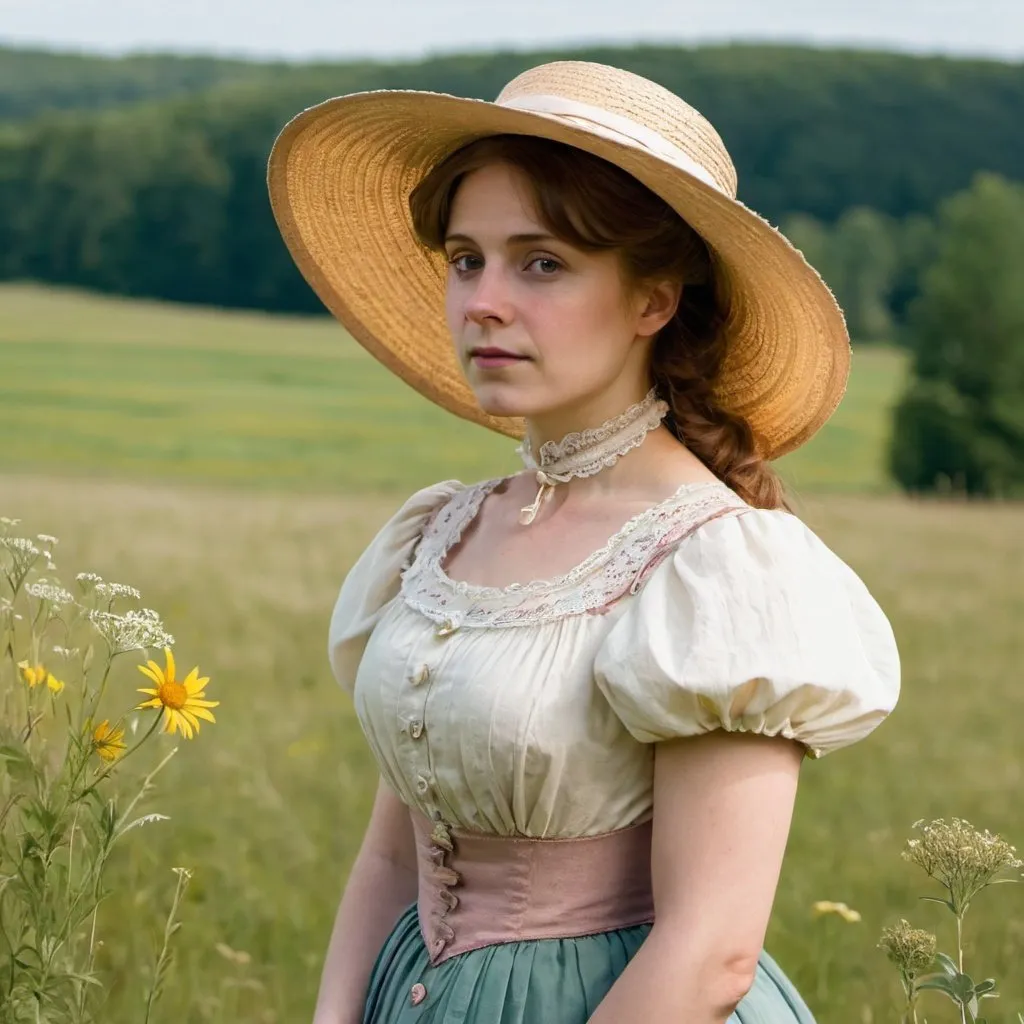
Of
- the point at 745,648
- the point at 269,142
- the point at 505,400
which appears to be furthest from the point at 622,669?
the point at 269,142

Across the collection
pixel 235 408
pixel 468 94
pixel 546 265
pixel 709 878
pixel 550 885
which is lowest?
pixel 235 408

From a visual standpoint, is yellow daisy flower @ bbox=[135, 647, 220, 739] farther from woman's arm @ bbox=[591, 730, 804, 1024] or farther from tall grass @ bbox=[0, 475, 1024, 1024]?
tall grass @ bbox=[0, 475, 1024, 1024]

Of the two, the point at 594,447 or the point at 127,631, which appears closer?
the point at 127,631

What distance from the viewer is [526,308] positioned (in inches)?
72.3

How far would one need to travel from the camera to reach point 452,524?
2.14 metres

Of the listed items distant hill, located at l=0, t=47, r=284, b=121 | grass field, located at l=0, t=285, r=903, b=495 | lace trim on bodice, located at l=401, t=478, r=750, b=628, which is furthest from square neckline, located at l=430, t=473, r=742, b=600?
distant hill, located at l=0, t=47, r=284, b=121

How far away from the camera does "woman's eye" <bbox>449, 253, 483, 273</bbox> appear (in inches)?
75.9

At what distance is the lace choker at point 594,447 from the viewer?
6.45 ft

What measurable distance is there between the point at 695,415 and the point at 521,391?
0.29 meters

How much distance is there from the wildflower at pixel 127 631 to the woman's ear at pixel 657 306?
27.7 inches

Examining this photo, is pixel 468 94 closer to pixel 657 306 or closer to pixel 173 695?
pixel 657 306

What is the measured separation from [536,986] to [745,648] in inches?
18.9

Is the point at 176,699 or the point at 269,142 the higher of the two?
the point at 176,699

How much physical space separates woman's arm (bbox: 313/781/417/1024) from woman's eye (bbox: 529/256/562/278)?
0.74 meters
